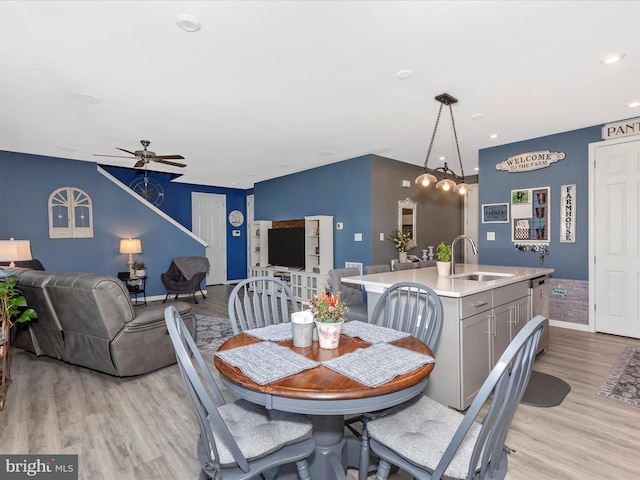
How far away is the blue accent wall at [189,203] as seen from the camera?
7.44 meters

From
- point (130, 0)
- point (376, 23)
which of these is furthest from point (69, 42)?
point (376, 23)

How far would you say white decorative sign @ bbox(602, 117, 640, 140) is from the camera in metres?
4.02

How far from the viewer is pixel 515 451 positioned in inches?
79.6

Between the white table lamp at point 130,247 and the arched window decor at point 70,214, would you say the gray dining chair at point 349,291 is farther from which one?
the arched window decor at point 70,214

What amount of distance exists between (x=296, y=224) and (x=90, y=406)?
15.8 ft

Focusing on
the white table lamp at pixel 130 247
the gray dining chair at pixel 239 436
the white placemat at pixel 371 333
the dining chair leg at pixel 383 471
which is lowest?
the dining chair leg at pixel 383 471

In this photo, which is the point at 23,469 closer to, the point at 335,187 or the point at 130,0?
the point at 130,0

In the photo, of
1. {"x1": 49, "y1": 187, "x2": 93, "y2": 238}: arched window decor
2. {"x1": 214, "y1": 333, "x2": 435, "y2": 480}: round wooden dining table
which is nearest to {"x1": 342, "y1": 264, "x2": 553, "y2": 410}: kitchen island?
{"x1": 214, "y1": 333, "x2": 435, "y2": 480}: round wooden dining table

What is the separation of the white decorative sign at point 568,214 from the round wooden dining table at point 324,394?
4.23 m

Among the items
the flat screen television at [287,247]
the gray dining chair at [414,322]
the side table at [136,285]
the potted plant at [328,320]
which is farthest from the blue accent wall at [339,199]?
the potted plant at [328,320]

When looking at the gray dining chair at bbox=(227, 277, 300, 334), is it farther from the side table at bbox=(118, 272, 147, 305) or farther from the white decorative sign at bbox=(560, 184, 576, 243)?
the side table at bbox=(118, 272, 147, 305)

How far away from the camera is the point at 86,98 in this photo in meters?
3.36

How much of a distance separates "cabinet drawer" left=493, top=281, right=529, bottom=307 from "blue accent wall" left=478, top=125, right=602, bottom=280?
6.26ft

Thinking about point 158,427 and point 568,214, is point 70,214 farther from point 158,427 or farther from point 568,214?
point 568,214
